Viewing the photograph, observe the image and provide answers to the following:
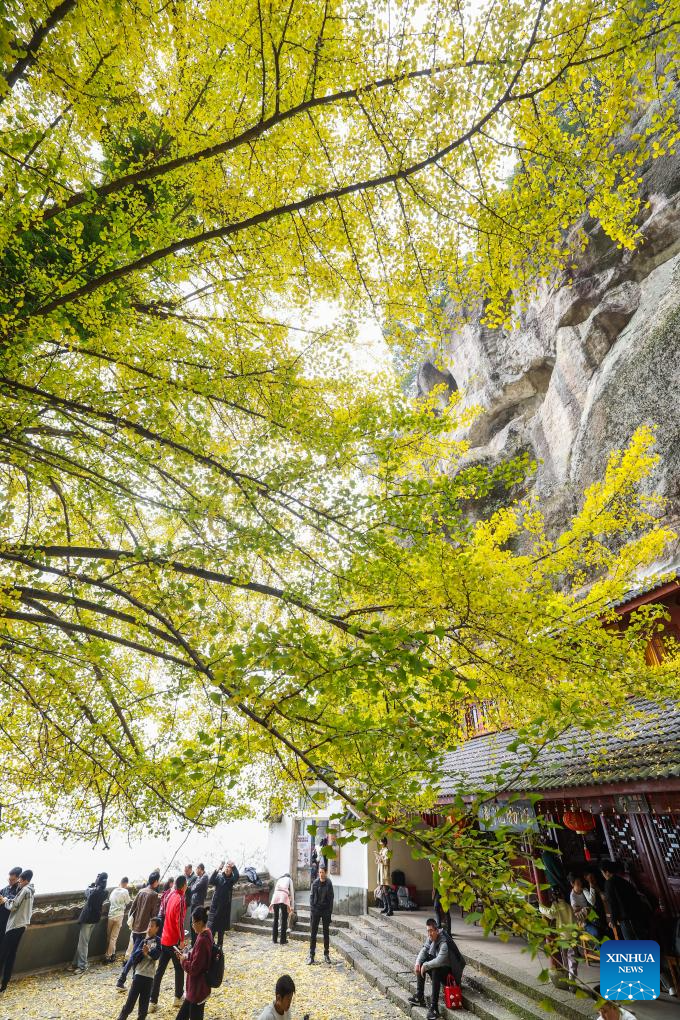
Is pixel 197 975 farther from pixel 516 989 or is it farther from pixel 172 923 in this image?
pixel 516 989

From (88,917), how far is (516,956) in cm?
833

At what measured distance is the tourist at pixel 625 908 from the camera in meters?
7.03

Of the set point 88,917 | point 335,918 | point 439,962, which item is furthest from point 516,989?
point 335,918

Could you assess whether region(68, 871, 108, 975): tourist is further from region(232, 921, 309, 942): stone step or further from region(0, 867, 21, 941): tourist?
region(232, 921, 309, 942): stone step

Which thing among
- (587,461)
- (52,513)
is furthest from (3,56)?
(587,461)

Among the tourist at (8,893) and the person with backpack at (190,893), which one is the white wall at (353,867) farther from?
the tourist at (8,893)

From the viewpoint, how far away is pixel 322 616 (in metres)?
4.48

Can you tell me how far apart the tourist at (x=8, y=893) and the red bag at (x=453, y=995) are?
727 cm

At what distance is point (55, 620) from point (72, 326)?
287cm

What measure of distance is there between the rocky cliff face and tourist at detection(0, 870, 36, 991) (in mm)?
13895

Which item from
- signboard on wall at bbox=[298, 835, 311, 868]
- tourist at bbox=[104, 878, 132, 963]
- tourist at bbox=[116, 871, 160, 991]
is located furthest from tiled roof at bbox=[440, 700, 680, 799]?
signboard on wall at bbox=[298, 835, 311, 868]

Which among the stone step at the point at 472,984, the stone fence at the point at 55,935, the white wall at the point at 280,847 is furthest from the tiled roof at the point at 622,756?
the white wall at the point at 280,847

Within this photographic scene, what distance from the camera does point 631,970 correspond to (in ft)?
21.9

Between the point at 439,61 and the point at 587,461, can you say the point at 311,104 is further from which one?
the point at 587,461
